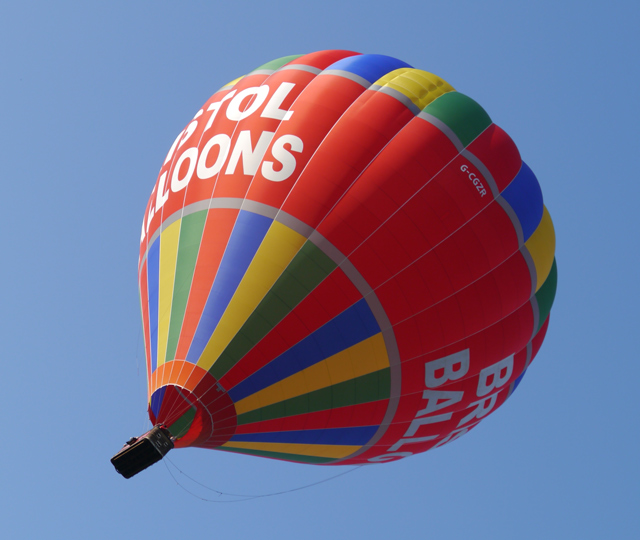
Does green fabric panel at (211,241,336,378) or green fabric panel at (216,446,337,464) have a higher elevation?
green fabric panel at (211,241,336,378)

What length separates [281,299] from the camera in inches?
570

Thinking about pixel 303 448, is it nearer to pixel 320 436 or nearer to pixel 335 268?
pixel 320 436

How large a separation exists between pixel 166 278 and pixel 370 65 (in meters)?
5.16

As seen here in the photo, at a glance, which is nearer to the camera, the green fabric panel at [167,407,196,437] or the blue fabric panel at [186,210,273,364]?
the green fabric panel at [167,407,196,437]

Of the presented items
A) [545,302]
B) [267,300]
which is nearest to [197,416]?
[267,300]

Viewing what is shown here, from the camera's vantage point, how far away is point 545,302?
57.0ft

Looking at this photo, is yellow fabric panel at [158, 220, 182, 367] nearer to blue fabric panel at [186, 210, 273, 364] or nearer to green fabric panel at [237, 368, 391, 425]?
blue fabric panel at [186, 210, 273, 364]

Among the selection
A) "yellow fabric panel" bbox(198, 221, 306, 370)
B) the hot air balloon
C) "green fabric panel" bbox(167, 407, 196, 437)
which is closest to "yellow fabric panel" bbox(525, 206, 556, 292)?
the hot air balloon

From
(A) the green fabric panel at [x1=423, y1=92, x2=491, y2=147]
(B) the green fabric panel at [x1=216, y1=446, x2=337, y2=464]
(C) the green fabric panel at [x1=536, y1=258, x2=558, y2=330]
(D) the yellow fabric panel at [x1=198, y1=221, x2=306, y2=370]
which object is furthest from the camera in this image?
(C) the green fabric panel at [x1=536, y1=258, x2=558, y2=330]

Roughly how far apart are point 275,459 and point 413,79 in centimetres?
683

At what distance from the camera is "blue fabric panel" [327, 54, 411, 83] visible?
654 inches

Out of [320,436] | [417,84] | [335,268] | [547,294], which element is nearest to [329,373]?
[320,436]

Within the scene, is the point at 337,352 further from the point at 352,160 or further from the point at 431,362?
the point at 352,160

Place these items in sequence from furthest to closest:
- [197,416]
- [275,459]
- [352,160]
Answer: [275,459], [352,160], [197,416]
